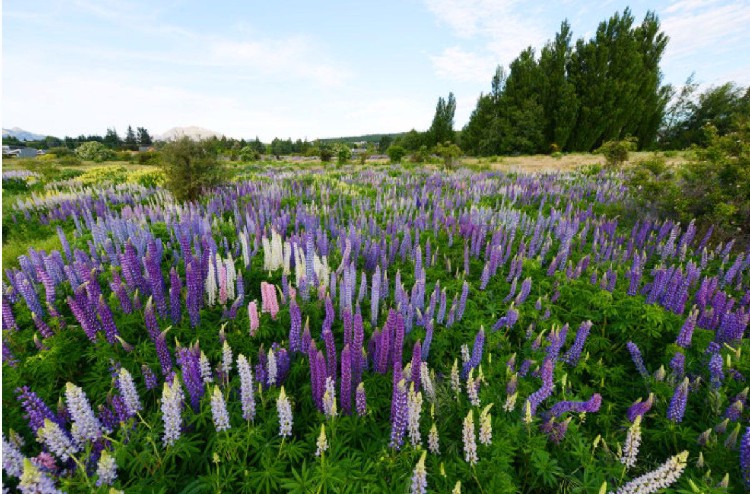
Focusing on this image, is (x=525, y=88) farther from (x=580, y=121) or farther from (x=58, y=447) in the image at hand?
(x=58, y=447)

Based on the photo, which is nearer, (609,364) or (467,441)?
(467,441)

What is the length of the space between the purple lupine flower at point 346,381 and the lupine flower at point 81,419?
168cm

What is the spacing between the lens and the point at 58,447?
6.95 feet

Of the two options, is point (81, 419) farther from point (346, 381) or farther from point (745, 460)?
point (745, 460)

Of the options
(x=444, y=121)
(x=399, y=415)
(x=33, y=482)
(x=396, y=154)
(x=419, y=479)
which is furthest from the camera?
(x=444, y=121)

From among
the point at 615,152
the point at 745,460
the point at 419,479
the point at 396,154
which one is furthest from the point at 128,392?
the point at 396,154

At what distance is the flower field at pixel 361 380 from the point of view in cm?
239

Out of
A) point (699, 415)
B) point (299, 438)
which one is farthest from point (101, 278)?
point (699, 415)

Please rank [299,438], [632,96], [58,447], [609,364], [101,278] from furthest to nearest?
1. [632,96]
2. [101,278]
3. [609,364]
4. [299,438]
5. [58,447]

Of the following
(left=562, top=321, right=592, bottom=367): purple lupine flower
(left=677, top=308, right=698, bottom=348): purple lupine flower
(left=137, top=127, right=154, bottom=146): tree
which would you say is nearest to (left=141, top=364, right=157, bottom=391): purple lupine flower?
(left=562, top=321, right=592, bottom=367): purple lupine flower

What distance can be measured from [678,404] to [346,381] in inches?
116

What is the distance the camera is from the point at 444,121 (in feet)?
188

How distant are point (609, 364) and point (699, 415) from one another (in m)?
0.90

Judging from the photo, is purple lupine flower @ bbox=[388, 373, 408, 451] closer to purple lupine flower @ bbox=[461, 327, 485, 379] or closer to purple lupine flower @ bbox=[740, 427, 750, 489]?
purple lupine flower @ bbox=[461, 327, 485, 379]
